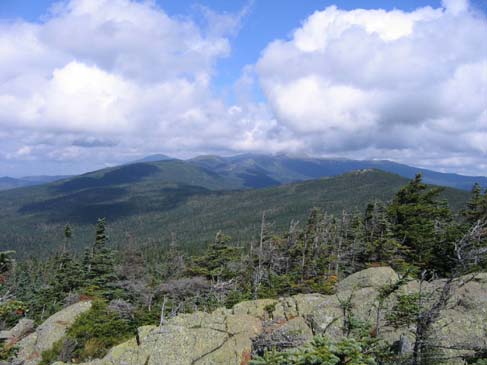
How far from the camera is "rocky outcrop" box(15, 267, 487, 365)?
39.1 ft

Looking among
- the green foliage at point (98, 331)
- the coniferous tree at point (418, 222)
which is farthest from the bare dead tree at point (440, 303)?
the coniferous tree at point (418, 222)

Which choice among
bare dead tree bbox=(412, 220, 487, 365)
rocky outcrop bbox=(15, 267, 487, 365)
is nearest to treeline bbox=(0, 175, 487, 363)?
rocky outcrop bbox=(15, 267, 487, 365)

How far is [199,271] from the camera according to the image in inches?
1602

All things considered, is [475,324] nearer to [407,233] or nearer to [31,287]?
[407,233]

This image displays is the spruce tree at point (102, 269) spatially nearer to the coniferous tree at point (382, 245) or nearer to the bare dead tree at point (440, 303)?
the coniferous tree at point (382, 245)

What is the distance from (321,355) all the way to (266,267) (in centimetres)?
4186

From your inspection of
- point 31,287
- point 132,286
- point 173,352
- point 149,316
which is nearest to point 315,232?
point 132,286

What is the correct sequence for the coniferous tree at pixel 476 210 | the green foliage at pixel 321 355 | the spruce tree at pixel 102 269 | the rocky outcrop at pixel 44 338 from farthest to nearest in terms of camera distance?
the spruce tree at pixel 102 269, the coniferous tree at pixel 476 210, the rocky outcrop at pixel 44 338, the green foliage at pixel 321 355

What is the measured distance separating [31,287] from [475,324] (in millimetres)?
84711

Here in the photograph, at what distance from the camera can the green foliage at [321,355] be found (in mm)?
6164

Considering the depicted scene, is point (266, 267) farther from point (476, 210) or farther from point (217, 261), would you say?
point (476, 210)

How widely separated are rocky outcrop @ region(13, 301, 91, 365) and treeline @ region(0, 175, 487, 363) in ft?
5.29

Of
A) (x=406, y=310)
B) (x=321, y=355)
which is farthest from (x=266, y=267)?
(x=321, y=355)

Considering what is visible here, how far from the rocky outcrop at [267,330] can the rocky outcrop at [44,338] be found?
10.3 meters
